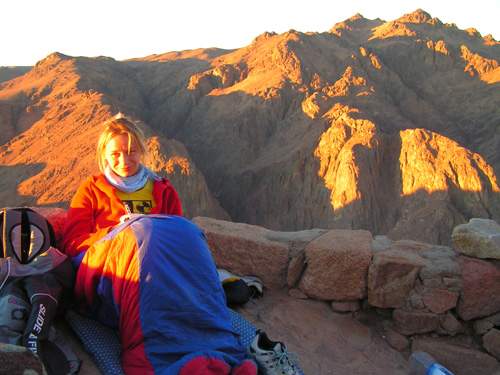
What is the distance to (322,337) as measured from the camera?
2.74 m

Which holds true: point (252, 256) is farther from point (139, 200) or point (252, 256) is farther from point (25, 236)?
point (25, 236)

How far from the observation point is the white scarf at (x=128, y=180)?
2.32 meters

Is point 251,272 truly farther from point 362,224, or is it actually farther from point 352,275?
point 362,224

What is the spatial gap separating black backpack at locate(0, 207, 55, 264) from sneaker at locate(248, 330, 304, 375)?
92cm

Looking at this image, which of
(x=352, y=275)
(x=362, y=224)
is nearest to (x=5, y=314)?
(x=352, y=275)

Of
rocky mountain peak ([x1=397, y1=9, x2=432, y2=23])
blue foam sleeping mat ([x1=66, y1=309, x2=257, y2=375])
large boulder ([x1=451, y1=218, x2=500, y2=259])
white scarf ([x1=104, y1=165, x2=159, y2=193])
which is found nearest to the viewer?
blue foam sleeping mat ([x1=66, y1=309, x2=257, y2=375])

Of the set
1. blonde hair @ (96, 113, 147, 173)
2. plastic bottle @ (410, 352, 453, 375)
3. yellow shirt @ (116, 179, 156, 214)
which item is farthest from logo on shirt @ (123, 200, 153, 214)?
plastic bottle @ (410, 352, 453, 375)

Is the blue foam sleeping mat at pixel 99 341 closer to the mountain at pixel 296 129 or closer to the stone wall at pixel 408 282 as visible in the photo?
the stone wall at pixel 408 282

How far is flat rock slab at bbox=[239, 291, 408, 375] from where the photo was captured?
2584mm

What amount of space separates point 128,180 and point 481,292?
6.52ft

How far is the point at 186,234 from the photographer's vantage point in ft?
6.34

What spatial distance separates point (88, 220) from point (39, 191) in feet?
38.9

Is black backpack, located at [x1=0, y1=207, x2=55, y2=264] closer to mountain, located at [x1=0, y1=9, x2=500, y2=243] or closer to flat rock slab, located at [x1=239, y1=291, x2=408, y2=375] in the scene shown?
flat rock slab, located at [x1=239, y1=291, x2=408, y2=375]

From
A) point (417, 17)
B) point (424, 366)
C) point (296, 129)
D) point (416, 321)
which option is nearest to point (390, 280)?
point (416, 321)
